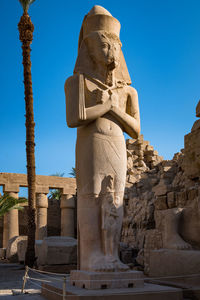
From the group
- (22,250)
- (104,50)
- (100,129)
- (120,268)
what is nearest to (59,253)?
(22,250)

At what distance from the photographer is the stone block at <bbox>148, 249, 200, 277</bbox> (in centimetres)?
409

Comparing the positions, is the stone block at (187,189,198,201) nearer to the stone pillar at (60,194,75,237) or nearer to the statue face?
the statue face

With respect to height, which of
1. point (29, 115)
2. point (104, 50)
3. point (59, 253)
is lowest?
point (59, 253)

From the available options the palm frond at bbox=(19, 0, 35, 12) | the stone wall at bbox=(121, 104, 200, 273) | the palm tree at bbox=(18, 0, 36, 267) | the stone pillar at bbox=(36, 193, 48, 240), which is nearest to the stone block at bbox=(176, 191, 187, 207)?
the stone wall at bbox=(121, 104, 200, 273)

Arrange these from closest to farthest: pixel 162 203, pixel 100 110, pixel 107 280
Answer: pixel 107 280 < pixel 100 110 < pixel 162 203

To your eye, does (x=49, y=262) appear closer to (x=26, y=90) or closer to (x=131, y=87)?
(x=26, y=90)

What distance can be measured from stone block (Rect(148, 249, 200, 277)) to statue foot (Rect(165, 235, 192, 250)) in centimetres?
8

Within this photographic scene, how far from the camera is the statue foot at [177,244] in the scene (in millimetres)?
4410

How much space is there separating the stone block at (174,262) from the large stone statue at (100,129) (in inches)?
34.6

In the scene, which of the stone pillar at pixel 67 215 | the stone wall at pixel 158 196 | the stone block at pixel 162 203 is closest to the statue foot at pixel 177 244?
the stone wall at pixel 158 196

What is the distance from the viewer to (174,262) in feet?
14.3

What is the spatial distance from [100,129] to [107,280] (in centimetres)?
174

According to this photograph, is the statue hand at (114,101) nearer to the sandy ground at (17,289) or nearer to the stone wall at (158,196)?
the stone wall at (158,196)

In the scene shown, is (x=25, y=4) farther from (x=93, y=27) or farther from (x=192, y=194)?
(x=192, y=194)
